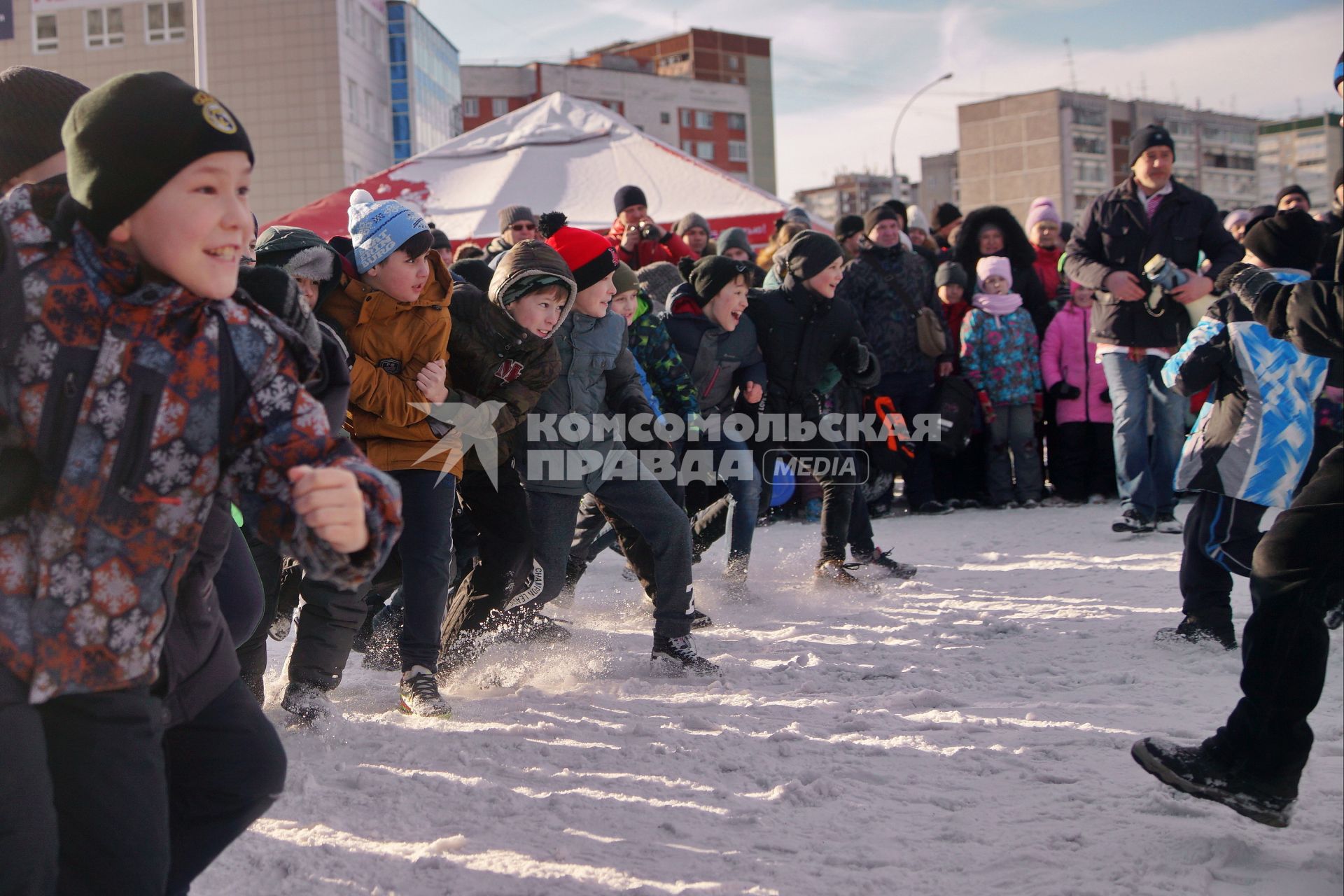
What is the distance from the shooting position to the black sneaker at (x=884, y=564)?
676 centimetres

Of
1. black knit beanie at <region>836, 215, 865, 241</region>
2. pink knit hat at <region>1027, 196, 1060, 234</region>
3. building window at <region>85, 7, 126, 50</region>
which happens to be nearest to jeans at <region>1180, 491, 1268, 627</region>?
black knit beanie at <region>836, 215, 865, 241</region>

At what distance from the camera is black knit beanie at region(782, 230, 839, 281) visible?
21.2 feet

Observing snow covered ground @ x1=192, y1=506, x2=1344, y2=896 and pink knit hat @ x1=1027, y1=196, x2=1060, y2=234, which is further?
pink knit hat @ x1=1027, y1=196, x2=1060, y2=234

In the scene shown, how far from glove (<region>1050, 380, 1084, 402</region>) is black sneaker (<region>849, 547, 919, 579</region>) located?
3386 millimetres

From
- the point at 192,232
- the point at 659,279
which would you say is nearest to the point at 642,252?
the point at 659,279

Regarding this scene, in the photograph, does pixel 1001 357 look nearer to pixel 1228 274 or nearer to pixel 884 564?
pixel 884 564

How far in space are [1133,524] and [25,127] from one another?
6.99 m

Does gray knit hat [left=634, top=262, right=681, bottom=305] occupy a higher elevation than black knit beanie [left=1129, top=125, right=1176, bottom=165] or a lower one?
lower

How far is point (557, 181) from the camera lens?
1184cm

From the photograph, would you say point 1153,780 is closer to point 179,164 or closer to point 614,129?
point 179,164

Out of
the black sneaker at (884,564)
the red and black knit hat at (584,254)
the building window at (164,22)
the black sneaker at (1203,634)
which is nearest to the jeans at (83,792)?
the red and black knit hat at (584,254)

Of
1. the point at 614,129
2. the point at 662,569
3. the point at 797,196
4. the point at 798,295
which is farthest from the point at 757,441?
the point at 797,196

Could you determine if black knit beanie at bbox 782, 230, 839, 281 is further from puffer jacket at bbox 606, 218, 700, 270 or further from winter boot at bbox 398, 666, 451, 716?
winter boot at bbox 398, 666, 451, 716

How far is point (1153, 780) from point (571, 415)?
8.27 ft
